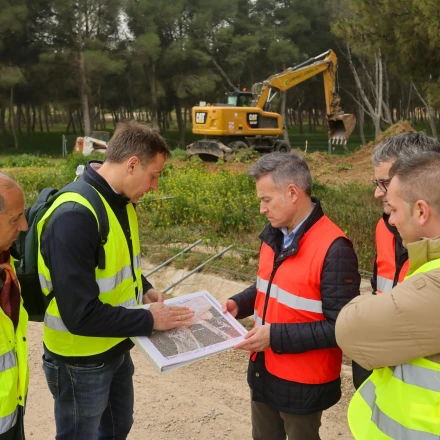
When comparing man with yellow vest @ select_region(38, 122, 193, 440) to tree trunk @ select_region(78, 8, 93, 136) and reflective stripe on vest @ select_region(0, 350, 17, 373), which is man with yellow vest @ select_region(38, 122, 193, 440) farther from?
tree trunk @ select_region(78, 8, 93, 136)

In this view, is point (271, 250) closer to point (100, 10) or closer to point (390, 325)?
point (390, 325)

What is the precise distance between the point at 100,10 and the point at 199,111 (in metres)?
17.5

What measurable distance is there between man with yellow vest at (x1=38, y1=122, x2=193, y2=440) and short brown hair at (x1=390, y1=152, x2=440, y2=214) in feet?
3.77

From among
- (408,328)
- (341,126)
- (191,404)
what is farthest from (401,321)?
(341,126)

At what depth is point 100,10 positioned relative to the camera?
32.0 metres

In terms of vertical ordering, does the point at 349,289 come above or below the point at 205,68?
below

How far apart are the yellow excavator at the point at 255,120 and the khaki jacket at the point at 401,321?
1563 cm

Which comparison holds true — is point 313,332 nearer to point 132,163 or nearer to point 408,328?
point 408,328

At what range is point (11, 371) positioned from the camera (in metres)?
2.01

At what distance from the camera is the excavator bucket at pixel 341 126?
17.8 meters

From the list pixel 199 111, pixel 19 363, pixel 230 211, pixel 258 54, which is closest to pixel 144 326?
pixel 19 363

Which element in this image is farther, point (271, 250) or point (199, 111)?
point (199, 111)

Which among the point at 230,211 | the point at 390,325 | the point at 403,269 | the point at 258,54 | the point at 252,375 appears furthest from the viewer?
the point at 258,54

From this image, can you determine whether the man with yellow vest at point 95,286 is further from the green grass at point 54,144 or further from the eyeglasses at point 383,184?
the green grass at point 54,144
